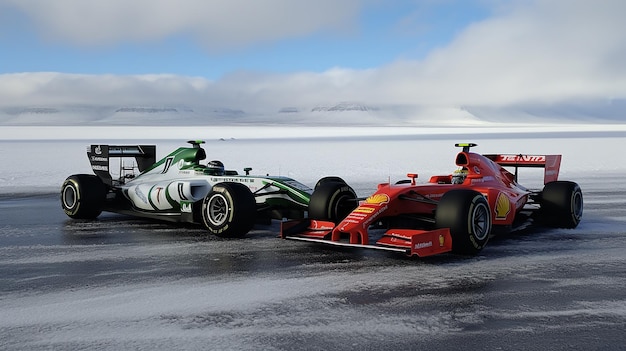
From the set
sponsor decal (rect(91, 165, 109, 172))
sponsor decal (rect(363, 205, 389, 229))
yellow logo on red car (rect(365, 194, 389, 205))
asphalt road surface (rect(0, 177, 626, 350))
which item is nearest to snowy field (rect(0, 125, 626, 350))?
asphalt road surface (rect(0, 177, 626, 350))

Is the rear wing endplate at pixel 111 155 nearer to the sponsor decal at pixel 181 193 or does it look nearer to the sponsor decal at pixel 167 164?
the sponsor decal at pixel 167 164

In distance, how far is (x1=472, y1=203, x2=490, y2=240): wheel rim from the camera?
336 inches

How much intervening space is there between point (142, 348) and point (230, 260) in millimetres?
3356

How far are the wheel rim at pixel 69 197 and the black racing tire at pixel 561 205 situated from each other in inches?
339

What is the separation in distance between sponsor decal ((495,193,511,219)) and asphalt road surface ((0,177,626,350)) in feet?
1.22

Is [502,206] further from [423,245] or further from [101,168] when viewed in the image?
[101,168]

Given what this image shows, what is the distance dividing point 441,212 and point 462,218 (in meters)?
0.31

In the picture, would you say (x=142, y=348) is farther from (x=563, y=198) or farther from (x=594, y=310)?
(x=563, y=198)

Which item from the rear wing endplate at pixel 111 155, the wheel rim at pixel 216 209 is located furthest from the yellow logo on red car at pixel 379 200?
the rear wing endplate at pixel 111 155

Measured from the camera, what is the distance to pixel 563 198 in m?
10.7

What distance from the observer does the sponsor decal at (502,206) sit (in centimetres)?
979

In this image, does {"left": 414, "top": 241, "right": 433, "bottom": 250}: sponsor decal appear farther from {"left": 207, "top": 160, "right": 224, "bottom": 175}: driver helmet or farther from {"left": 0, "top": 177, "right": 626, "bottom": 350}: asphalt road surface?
{"left": 207, "top": 160, "right": 224, "bottom": 175}: driver helmet

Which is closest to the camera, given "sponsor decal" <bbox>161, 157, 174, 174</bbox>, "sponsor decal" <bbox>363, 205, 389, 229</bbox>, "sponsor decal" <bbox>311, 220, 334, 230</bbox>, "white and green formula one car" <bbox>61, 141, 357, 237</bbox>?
"sponsor decal" <bbox>363, 205, 389, 229</bbox>

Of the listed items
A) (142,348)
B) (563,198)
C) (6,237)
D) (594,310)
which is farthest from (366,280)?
(6,237)
